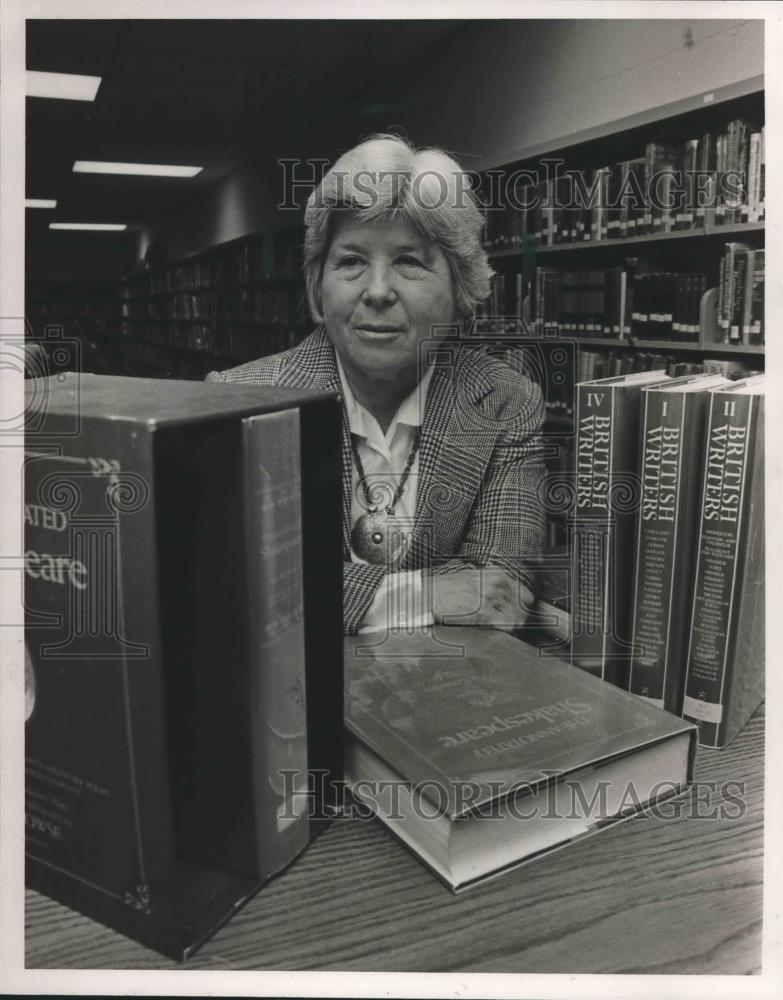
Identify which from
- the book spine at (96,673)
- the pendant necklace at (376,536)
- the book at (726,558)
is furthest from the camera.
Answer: the pendant necklace at (376,536)

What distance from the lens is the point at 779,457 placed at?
0.79 m

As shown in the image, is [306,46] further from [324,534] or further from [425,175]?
[324,534]

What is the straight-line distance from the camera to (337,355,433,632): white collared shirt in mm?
804

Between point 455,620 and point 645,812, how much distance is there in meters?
0.24

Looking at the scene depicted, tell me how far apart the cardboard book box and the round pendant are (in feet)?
0.64

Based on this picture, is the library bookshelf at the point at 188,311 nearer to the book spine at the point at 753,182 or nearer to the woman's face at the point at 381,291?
the woman's face at the point at 381,291

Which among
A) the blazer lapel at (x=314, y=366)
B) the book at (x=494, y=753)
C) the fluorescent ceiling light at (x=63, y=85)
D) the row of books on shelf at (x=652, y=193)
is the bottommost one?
the book at (x=494, y=753)

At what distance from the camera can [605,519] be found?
77 cm

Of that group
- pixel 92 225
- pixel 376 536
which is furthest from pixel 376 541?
pixel 92 225

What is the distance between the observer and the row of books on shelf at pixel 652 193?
790 mm

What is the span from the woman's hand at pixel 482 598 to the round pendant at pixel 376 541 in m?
0.05

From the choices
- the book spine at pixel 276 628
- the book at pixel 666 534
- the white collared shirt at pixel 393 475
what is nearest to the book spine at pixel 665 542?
the book at pixel 666 534

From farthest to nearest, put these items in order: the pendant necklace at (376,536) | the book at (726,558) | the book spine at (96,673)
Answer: the pendant necklace at (376,536), the book at (726,558), the book spine at (96,673)

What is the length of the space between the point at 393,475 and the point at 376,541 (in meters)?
0.07
